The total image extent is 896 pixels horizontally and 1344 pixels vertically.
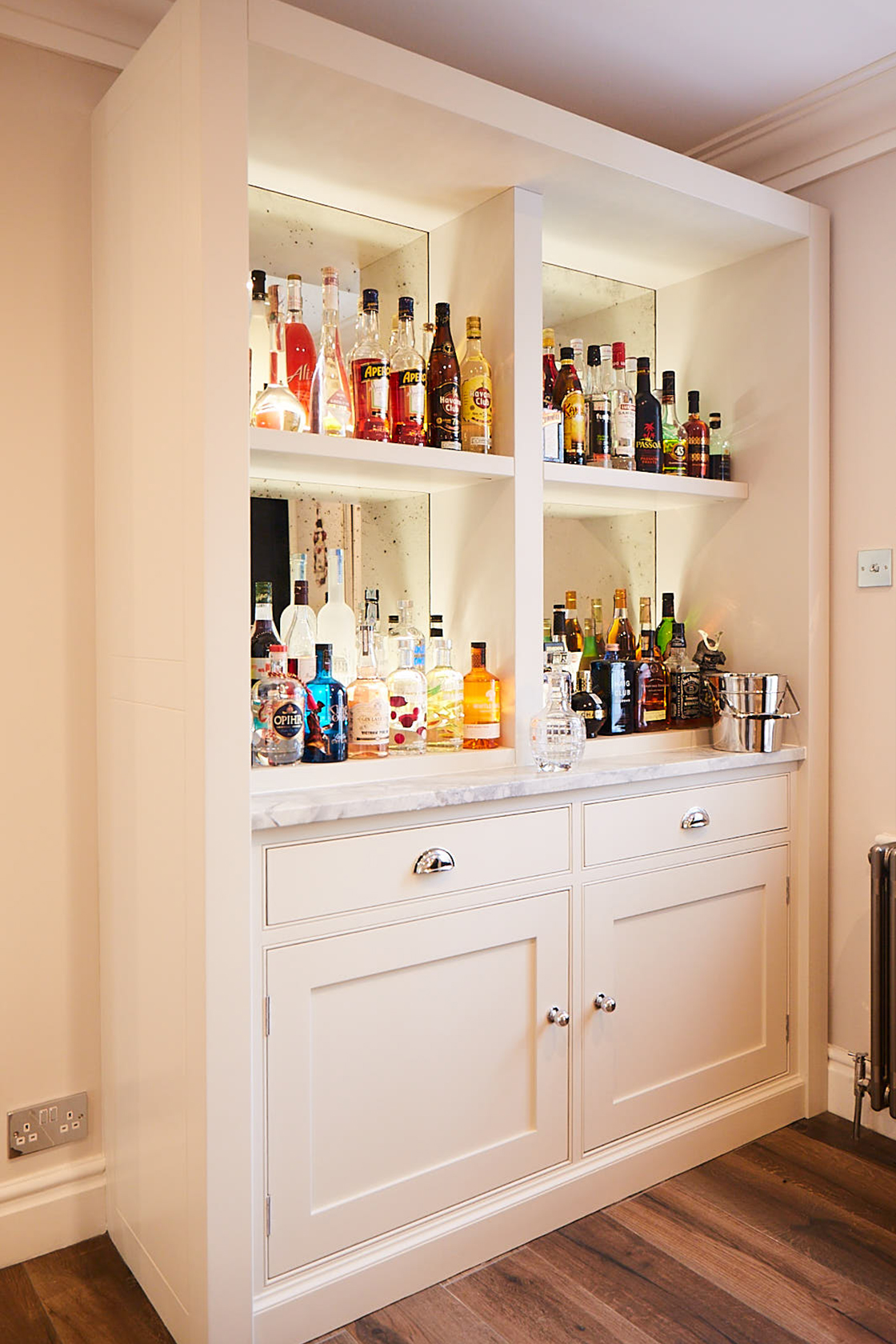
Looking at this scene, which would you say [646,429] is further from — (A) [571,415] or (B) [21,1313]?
(B) [21,1313]

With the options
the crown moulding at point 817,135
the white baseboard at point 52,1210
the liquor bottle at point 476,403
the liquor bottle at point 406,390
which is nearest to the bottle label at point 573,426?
the liquor bottle at point 476,403

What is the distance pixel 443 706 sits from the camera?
2170 millimetres

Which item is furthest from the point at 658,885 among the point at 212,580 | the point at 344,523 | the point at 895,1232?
the point at 212,580

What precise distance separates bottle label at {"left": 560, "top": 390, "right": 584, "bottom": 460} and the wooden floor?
1.63 meters

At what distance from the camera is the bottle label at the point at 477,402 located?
212 centimetres

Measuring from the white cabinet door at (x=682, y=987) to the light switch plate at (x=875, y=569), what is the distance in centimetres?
67

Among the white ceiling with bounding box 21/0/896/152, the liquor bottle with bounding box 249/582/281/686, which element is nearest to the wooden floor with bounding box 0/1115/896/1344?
the liquor bottle with bounding box 249/582/281/686

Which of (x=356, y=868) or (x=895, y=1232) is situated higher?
(x=356, y=868)

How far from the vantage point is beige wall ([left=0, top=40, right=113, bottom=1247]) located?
6.29 ft

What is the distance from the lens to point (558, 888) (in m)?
2.05

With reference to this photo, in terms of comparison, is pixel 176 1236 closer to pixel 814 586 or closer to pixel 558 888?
pixel 558 888

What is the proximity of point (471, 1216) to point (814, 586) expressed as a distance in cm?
160

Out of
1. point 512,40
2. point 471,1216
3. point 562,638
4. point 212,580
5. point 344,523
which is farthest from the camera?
point 562,638

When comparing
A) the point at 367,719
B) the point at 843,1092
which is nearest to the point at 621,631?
the point at 367,719
